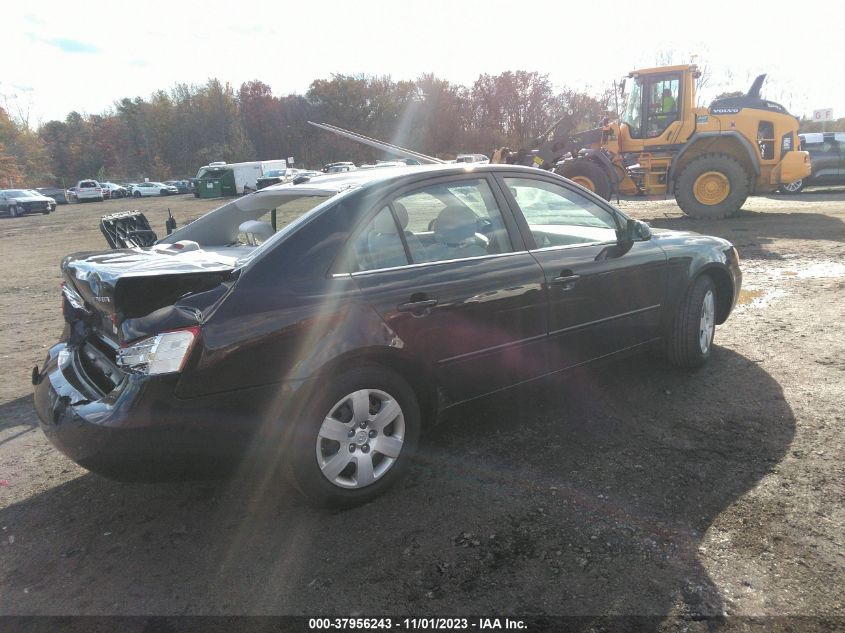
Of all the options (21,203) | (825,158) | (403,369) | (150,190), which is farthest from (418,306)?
(150,190)

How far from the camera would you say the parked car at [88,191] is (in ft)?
149

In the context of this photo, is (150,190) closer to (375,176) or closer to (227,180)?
(227,180)

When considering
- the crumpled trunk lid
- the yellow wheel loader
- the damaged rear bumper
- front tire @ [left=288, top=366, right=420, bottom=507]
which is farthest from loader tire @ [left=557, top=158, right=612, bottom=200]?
the damaged rear bumper

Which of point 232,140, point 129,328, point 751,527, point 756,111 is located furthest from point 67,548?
point 232,140

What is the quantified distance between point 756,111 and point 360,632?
14.8m

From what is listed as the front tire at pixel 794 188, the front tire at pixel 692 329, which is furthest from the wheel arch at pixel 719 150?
the front tire at pixel 692 329

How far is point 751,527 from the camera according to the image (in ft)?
8.56

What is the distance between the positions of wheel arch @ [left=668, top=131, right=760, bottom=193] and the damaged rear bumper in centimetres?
1303

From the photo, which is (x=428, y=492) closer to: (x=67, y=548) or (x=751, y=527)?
(x=751, y=527)

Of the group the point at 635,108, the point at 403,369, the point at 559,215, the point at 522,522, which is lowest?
the point at 522,522

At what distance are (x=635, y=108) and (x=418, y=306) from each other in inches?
521

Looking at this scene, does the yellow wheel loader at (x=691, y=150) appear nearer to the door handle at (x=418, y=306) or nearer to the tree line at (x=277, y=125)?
the door handle at (x=418, y=306)

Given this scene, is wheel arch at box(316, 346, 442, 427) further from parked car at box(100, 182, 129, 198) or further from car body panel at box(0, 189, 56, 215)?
parked car at box(100, 182, 129, 198)

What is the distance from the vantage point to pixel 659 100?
1366 cm
